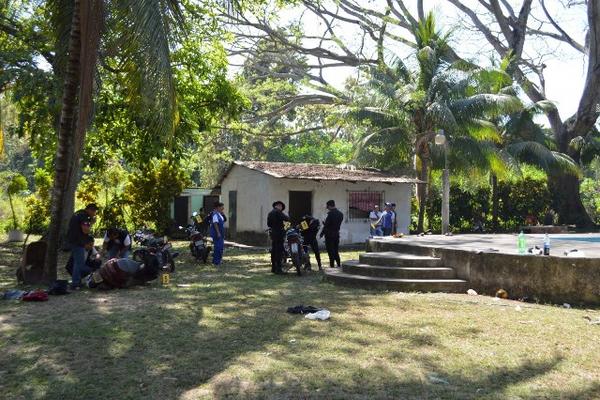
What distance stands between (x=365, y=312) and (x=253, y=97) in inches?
1058

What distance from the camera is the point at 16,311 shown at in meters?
8.32

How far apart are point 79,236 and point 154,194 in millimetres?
13918

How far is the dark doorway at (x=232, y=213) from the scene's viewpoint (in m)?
24.0

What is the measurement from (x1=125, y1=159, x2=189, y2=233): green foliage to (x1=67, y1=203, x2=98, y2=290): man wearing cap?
44.5 feet

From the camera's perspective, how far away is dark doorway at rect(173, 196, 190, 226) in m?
26.8

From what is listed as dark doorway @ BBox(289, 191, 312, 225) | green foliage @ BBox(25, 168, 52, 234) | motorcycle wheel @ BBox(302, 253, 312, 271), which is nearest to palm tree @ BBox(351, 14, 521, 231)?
dark doorway @ BBox(289, 191, 312, 225)

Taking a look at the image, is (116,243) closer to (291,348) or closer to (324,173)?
(291,348)

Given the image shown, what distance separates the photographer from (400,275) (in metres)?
10.7

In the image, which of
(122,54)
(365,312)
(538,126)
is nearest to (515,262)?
(365,312)

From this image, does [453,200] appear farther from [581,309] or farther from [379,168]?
[581,309]

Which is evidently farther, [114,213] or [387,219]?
[114,213]

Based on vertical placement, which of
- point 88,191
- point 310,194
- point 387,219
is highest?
point 88,191

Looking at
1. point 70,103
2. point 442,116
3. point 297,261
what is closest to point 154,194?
point 442,116

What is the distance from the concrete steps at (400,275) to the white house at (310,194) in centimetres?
919
